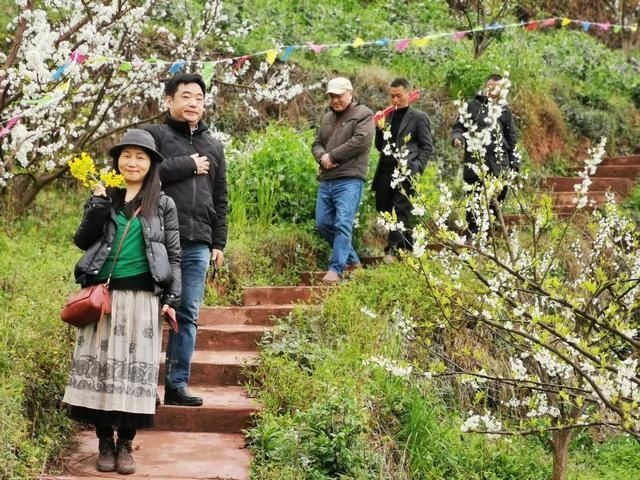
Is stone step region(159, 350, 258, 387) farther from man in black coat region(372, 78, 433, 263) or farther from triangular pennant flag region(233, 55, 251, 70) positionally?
triangular pennant flag region(233, 55, 251, 70)

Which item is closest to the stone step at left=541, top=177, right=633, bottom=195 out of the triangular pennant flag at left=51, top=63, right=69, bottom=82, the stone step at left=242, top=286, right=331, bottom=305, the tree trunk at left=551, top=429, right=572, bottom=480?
the stone step at left=242, top=286, right=331, bottom=305

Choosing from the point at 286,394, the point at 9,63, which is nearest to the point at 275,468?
the point at 286,394

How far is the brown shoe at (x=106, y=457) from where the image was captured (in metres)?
5.08

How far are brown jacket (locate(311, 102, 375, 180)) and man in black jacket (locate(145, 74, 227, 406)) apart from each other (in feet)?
7.83

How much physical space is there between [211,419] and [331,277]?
2415 millimetres

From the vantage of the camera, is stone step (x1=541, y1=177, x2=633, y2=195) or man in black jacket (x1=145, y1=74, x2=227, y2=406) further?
stone step (x1=541, y1=177, x2=633, y2=195)

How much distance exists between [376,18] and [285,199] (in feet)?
26.6

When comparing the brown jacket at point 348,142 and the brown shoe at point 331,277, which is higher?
the brown jacket at point 348,142

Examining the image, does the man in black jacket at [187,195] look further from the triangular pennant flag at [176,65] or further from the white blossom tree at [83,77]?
the triangular pennant flag at [176,65]

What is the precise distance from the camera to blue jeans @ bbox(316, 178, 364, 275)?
27.2ft

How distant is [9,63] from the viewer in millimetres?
7664

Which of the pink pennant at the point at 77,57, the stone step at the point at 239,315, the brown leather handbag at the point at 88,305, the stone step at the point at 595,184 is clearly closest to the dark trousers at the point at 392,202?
the stone step at the point at 239,315

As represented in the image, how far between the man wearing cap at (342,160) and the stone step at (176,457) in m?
2.62

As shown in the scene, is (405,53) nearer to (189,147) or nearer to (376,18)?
(376,18)
